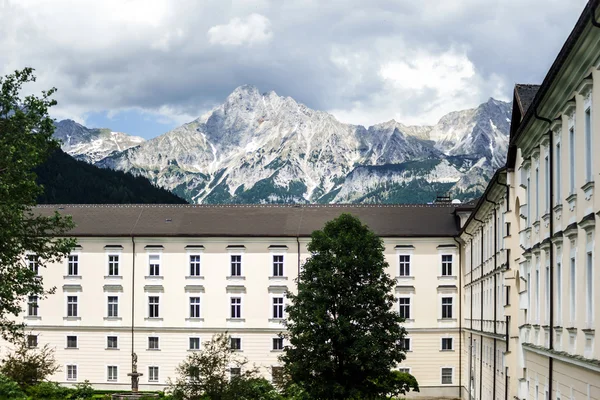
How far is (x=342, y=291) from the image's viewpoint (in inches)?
1961

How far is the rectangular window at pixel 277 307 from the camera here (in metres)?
68.8

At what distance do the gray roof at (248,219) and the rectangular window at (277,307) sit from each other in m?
4.89

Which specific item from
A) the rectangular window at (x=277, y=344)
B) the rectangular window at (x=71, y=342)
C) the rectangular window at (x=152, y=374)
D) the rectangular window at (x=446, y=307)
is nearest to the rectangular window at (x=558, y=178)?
the rectangular window at (x=446, y=307)

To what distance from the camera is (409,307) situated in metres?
68.7

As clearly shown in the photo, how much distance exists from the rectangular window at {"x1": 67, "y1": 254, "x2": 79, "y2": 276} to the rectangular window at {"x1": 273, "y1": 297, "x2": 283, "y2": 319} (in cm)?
1533

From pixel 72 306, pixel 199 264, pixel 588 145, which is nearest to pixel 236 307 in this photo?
pixel 199 264

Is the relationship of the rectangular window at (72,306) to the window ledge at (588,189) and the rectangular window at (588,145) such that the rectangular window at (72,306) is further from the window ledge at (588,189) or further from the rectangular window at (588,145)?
the rectangular window at (588,145)

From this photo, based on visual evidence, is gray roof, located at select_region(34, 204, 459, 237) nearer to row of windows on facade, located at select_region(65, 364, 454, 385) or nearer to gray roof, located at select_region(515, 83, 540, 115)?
row of windows on facade, located at select_region(65, 364, 454, 385)

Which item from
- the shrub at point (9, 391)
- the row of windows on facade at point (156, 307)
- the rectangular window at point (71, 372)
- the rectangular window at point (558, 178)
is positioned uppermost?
the rectangular window at point (558, 178)

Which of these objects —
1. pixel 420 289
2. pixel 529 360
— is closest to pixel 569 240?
pixel 529 360

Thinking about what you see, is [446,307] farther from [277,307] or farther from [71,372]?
[71,372]

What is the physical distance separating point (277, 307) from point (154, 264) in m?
9.88

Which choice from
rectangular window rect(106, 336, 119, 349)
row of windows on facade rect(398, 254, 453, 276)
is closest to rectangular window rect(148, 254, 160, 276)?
rectangular window rect(106, 336, 119, 349)

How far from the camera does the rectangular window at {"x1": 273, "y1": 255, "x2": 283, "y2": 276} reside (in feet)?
226
